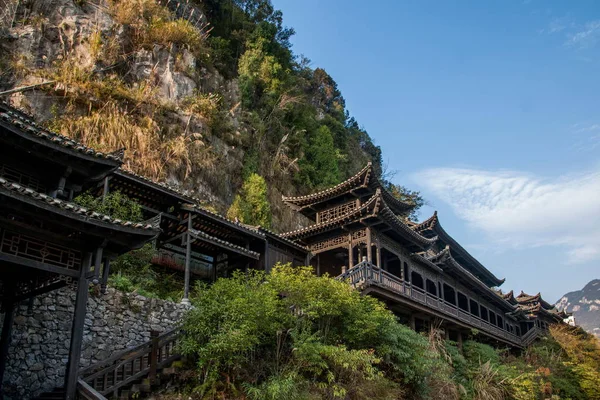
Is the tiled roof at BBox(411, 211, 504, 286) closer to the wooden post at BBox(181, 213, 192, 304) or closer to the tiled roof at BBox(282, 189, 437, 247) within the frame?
the tiled roof at BBox(282, 189, 437, 247)

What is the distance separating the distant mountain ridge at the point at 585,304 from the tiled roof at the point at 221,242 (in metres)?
113

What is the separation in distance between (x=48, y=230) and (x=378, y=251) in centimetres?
1501

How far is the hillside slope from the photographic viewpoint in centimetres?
2533

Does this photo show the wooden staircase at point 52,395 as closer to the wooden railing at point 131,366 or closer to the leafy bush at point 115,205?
the wooden railing at point 131,366

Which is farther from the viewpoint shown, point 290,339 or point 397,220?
point 397,220

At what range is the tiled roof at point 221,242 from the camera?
18.8 metres

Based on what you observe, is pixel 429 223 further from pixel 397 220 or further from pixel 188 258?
pixel 188 258

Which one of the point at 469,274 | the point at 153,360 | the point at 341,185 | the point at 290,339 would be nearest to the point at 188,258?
the point at 290,339

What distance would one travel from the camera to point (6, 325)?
34.6 feet

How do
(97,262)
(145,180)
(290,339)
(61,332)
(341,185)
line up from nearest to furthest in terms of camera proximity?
(97,262) < (61,332) < (290,339) < (145,180) < (341,185)

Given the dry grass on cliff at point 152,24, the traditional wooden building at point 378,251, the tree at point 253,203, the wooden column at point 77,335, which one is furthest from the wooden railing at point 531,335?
the wooden column at point 77,335

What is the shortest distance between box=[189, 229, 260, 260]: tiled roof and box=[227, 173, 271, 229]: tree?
665 cm

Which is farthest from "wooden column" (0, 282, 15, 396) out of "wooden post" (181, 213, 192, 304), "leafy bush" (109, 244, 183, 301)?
"wooden post" (181, 213, 192, 304)

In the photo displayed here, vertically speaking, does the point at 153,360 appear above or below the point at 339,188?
below
